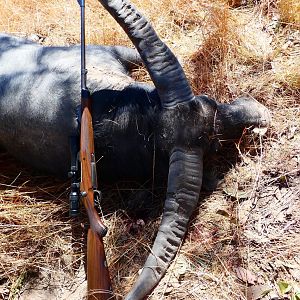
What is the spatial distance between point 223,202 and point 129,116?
976 millimetres

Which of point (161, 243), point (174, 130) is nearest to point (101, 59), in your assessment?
point (174, 130)

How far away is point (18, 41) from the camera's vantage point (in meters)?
5.51

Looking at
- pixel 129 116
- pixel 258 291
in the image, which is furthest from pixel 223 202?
pixel 129 116

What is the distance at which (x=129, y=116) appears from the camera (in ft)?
14.3

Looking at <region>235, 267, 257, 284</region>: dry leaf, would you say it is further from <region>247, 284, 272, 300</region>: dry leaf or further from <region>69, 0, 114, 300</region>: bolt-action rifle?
<region>69, 0, 114, 300</region>: bolt-action rifle

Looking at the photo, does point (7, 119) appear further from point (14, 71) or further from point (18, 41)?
point (18, 41)

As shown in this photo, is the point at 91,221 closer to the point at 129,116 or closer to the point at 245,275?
the point at 129,116

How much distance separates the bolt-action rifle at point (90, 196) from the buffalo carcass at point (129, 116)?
0.70 ft

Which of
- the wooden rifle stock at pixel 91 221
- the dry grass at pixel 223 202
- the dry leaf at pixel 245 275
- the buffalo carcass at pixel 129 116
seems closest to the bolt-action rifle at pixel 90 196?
the wooden rifle stock at pixel 91 221

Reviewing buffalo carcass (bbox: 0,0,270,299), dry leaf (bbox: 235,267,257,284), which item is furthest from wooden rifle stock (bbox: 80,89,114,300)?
dry leaf (bbox: 235,267,257,284)

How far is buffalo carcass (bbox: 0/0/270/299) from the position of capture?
13.0 ft

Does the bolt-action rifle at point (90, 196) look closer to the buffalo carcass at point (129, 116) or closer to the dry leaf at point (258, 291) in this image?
the buffalo carcass at point (129, 116)

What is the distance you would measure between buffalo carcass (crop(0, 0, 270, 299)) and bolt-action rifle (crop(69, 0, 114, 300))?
0.21 m

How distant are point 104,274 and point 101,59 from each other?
2.18 meters
